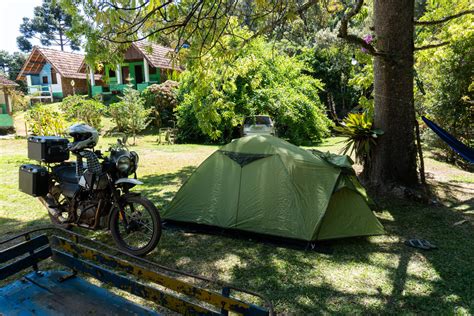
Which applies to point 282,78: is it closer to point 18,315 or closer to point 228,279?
point 228,279

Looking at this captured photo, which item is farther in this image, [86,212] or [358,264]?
[86,212]

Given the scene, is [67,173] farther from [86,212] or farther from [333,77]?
[333,77]

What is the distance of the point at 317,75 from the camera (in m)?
23.0

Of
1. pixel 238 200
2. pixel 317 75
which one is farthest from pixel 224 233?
pixel 317 75

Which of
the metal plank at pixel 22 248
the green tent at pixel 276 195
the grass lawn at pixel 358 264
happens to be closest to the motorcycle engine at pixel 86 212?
the grass lawn at pixel 358 264

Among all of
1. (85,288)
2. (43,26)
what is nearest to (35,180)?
(85,288)

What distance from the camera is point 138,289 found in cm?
234

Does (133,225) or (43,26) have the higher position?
(43,26)

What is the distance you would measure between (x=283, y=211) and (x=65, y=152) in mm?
2963

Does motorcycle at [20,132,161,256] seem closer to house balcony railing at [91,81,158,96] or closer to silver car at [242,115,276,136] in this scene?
silver car at [242,115,276,136]

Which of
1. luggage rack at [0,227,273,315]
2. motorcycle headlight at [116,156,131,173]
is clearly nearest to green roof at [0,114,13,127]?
motorcycle headlight at [116,156,131,173]

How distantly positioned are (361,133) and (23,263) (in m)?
5.28

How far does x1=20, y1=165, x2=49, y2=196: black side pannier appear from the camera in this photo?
4.61 meters

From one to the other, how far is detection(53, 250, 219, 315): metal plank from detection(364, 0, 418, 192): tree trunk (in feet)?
16.2
